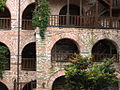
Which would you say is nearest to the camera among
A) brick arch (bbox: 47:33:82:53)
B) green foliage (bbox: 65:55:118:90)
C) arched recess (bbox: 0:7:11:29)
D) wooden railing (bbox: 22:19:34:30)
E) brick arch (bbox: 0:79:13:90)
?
green foliage (bbox: 65:55:118:90)

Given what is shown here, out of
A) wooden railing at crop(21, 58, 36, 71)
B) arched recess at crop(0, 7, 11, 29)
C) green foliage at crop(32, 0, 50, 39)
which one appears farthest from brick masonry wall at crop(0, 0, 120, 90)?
arched recess at crop(0, 7, 11, 29)

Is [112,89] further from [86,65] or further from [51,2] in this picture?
[51,2]

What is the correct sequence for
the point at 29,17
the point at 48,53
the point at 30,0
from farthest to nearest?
the point at 29,17 → the point at 30,0 → the point at 48,53

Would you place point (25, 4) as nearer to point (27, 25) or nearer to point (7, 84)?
point (27, 25)

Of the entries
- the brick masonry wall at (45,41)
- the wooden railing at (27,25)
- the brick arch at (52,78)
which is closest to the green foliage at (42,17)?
the brick masonry wall at (45,41)

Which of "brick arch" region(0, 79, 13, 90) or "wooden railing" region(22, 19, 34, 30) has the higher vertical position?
"wooden railing" region(22, 19, 34, 30)

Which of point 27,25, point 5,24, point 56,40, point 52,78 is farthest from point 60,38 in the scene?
point 5,24

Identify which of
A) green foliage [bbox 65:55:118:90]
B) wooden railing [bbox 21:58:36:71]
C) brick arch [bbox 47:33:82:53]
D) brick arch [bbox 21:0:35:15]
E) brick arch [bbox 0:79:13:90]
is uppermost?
brick arch [bbox 21:0:35:15]

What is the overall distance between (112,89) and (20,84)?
6.96m

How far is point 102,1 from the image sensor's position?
675 inches

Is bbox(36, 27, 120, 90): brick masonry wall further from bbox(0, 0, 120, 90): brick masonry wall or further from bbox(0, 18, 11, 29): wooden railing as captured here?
bbox(0, 18, 11, 29): wooden railing

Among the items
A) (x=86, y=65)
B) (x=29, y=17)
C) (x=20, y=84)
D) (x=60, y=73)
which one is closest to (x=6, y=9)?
(x=29, y=17)

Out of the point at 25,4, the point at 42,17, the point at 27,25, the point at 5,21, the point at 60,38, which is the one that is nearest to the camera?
the point at 42,17

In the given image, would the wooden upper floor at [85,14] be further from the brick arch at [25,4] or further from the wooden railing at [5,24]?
the brick arch at [25,4]
